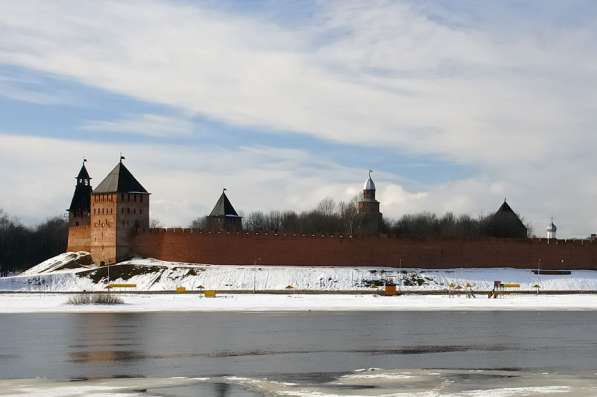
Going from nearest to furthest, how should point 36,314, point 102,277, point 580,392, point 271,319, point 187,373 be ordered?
1. point 580,392
2. point 187,373
3. point 271,319
4. point 36,314
5. point 102,277

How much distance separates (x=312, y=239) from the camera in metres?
62.4

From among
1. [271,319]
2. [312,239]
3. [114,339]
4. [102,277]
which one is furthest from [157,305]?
[312,239]

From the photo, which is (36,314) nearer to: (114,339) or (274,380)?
(114,339)

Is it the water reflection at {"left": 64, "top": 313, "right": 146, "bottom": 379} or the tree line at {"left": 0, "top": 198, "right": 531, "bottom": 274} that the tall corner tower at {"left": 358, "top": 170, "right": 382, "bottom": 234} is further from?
the water reflection at {"left": 64, "top": 313, "right": 146, "bottom": 379}

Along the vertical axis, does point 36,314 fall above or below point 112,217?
below

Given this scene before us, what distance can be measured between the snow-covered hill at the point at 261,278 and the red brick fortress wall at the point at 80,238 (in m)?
3.78

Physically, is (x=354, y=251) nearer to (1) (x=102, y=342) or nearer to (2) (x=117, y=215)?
(2) (x=117, y=215)

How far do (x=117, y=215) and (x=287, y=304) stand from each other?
26121 millimetres

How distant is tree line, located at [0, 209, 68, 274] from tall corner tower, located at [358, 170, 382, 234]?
80.9 ft

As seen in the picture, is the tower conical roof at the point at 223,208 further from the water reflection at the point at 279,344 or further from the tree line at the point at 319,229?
the water reflection at the point at 279,344

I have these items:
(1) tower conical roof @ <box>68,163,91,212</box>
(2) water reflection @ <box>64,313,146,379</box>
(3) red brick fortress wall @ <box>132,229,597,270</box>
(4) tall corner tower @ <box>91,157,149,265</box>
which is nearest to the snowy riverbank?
(2) water reflection @ <box>64,313,146,379</box>

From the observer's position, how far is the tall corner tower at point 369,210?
80625 millimetres

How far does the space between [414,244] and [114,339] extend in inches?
1633

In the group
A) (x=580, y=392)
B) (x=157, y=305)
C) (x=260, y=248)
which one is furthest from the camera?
(x=260, y=248)
